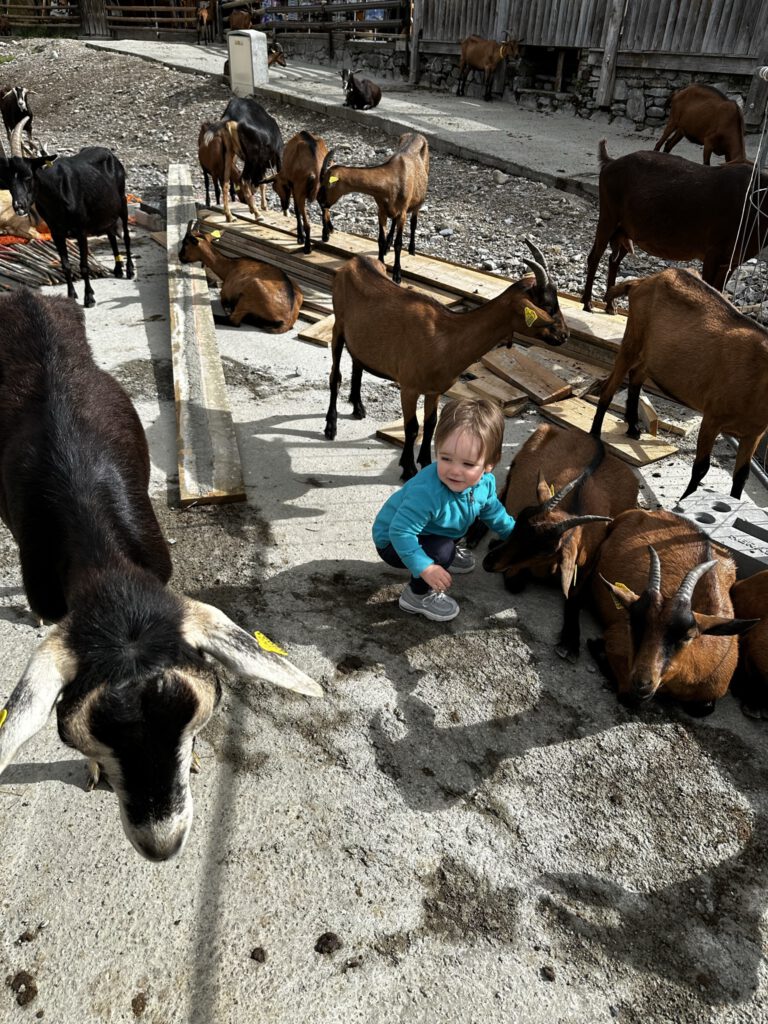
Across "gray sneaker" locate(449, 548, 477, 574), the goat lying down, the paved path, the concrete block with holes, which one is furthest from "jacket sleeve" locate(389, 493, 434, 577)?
the paved path

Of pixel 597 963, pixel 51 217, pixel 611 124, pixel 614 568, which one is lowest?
pixel 597 963

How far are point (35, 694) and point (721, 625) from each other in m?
2.67

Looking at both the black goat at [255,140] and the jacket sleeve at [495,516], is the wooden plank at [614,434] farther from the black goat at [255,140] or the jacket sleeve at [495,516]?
the black goat at [255,140]

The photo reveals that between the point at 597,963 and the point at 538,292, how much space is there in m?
3.85

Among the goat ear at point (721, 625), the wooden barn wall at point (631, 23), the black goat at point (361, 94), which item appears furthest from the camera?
the black goat at point (361, 94)

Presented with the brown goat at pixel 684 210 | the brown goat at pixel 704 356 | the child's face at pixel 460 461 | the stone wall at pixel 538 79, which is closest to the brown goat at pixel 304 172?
the brown goat at pixel 684 210

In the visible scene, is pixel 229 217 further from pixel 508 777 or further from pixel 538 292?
pixel 508 777

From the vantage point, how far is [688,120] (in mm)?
10656

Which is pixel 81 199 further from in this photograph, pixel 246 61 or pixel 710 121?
pixel 246 61

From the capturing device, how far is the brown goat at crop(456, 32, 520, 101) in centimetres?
1742

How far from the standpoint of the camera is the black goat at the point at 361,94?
53.1 feet

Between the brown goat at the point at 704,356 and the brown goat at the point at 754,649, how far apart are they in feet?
4.31

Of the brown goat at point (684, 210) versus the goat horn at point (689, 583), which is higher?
the brown goat at point (684, 210)

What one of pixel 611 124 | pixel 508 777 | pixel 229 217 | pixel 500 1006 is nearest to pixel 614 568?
pixel 508 777
